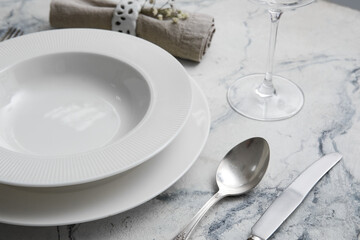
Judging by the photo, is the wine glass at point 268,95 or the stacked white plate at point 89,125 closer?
the stacked white plate at point 89,125

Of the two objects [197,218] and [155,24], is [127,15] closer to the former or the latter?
[155,24]

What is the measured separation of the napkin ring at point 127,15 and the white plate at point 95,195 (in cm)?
37

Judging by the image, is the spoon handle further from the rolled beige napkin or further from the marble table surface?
the rolled beige napkin

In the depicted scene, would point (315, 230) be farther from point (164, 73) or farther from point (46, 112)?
point (46, 112)

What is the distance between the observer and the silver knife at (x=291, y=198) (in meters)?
0.62

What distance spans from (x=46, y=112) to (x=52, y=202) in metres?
0.22

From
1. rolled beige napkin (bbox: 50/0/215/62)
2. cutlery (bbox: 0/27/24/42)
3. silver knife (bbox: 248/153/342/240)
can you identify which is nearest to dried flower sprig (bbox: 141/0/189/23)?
rolled beige napkin (bbox: 50/0/215/62)

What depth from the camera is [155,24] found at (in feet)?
3.15

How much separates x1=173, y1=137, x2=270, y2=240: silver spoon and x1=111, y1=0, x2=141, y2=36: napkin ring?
38cm

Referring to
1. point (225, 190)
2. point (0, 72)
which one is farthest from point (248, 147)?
point (0, 72)

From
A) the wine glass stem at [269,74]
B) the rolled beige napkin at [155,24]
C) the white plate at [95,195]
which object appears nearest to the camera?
the white plate at [95,195]

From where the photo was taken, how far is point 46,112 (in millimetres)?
792

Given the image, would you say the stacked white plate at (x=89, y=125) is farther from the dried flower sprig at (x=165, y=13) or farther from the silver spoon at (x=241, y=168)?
the dried flower sprig at (x=165, y=13)

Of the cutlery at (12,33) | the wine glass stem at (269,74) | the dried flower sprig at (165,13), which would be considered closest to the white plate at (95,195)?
the wine glass stem at (269,74)
